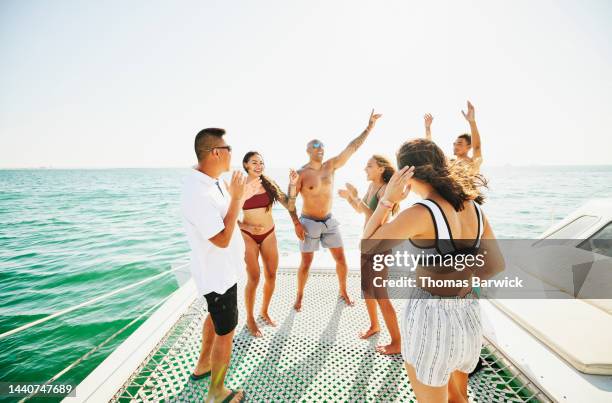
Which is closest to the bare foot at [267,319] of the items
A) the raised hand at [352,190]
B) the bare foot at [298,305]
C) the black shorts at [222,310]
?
the bare foot at [298,305]

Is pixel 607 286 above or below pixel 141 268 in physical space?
above

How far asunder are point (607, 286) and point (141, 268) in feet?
33.9

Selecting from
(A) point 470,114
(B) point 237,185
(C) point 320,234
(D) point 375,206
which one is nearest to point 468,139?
(A) point 470,114

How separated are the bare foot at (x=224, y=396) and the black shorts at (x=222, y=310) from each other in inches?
20.7

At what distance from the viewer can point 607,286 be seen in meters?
2.65

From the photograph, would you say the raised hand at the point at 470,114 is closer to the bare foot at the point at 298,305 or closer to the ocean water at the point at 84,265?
→ the ocean water at the point at 84,265

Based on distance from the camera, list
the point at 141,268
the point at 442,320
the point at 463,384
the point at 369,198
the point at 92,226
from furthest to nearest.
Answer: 1. the point at 92,226
2. the point at 141,268
3. the point at 369,198
4. the point at 463,384
5. the point at 442,320

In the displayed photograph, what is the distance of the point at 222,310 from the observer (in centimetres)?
197

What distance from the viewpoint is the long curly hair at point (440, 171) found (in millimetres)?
1370

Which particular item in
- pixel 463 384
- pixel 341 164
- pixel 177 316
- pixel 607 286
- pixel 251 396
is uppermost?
pixel 341 164

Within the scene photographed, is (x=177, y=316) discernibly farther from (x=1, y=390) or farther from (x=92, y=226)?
(x=92, y=226)

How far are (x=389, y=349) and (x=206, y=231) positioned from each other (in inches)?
88.1

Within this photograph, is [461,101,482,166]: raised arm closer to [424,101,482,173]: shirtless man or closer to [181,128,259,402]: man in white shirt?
[424,101,482,173]: shirtless man

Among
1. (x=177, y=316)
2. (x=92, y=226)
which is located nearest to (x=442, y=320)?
(x=177, y=316)
